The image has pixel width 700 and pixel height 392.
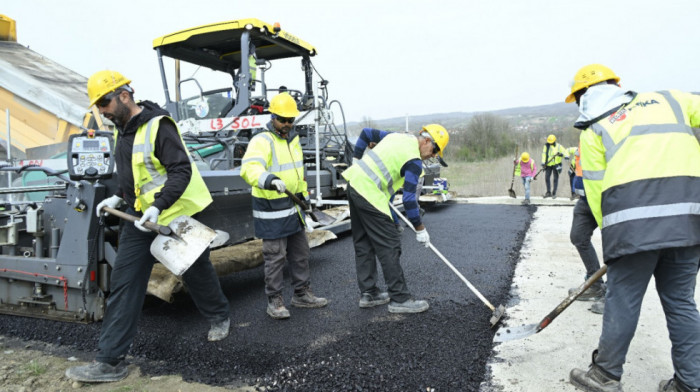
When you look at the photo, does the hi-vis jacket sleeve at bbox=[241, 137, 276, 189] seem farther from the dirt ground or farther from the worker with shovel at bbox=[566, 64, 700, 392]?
the worker with shovel at bbox=[566, 64, 700, 392]

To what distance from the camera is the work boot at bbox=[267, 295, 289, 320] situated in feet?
10.6

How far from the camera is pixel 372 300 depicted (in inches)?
137

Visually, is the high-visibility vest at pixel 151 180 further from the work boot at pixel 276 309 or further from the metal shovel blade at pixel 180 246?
the work boot at pixel 276 309

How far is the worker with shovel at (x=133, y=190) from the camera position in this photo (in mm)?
2471

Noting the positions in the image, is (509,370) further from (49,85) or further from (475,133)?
(475,133)

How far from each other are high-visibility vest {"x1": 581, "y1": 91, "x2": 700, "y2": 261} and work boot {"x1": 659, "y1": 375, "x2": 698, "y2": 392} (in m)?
0.64

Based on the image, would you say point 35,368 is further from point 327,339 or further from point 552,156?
point 552,156

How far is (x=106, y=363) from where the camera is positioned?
2.47 meters

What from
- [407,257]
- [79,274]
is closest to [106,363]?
[79,274]

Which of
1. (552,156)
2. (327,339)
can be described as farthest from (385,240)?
(552,156)

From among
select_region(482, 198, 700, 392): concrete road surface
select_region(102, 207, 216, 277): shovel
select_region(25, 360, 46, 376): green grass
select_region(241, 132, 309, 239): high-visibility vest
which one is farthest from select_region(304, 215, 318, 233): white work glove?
select_region(25, 360, 46, 376): green grass

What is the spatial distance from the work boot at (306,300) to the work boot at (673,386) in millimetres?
2109

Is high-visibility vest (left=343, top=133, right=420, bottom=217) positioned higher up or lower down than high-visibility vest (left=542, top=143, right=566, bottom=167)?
higher up

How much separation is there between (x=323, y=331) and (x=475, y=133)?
2606 cm
